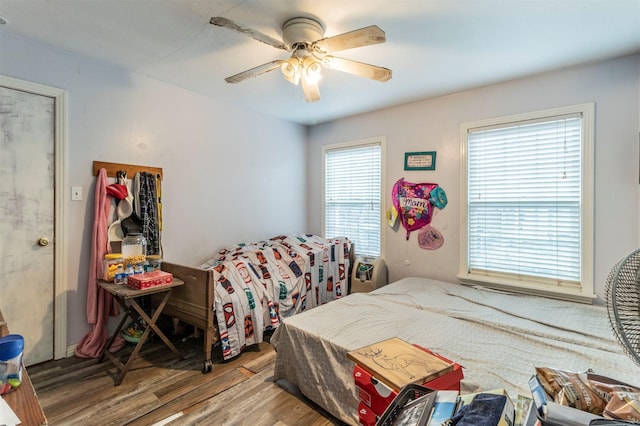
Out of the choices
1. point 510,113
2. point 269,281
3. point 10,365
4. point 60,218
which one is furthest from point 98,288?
point 510,113

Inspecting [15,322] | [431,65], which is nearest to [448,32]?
[431,65]

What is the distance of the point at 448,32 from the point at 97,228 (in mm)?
2928

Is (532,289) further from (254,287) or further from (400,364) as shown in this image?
(254,287)

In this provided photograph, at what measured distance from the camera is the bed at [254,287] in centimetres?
229

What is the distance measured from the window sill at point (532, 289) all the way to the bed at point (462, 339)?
96mm

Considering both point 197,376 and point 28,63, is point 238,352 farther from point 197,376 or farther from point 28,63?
point 28,63

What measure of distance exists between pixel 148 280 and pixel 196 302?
14.7 inches

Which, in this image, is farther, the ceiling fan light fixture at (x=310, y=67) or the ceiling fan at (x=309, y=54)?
the ceiling fan light fixture at (x=310, y=67)

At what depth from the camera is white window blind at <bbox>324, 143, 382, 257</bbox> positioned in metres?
3.68

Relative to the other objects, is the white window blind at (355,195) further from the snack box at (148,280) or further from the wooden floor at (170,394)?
the snack box at (148,280)

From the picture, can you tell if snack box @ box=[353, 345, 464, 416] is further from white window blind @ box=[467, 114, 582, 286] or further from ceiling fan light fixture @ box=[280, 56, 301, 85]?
white window blind @ box=[467, 114, 582, 286]

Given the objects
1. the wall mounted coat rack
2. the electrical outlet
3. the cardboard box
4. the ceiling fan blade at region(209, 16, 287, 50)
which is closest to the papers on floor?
the cardboard box

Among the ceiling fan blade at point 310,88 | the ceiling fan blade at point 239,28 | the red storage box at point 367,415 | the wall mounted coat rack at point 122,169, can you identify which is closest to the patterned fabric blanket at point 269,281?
the wall mounted coat rack at point 122,169

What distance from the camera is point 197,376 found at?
2.17m
